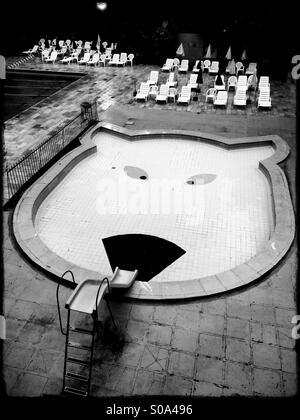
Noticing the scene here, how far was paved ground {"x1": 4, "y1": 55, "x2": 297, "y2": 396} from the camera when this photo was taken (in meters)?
5.46

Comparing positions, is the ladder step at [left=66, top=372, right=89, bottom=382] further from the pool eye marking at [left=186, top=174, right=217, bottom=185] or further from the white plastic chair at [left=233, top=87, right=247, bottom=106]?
the white plastic chair at [left=233, top=87, right=247, bottom=106]

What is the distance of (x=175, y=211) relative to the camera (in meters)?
10.5

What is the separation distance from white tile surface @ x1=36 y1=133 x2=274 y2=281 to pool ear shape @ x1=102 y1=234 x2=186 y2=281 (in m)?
0.19

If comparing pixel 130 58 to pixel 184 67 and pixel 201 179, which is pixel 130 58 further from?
pixel 201 179

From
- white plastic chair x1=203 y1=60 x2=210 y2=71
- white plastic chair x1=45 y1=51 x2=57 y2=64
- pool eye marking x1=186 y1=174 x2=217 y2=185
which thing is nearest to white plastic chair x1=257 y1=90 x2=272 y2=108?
white plastic chair x1=203 y1=60 x2=210 y2=71

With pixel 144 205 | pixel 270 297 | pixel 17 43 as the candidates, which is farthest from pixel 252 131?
pixel 17 43

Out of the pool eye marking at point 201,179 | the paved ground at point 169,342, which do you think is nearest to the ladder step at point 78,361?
the paved ground at point 169,342

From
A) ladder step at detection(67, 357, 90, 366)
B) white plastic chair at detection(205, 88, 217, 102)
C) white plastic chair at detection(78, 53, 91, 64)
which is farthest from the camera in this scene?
white plastic chair at detection(78, 53, 91, 64)

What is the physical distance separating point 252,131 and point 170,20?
16.1 m

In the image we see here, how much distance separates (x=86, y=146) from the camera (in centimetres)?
1342

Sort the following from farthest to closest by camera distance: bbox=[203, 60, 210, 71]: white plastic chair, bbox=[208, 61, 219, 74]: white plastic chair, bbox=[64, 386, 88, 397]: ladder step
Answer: bbox=[203, 60, 210, 71]: white plastic chair → bbox=[208, 61, 219, 74]: white plastic chair → bbox=[64, 386, 88, 397]: ladder step

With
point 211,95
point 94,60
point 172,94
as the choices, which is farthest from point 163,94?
point 94,60

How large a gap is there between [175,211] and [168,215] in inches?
12.1

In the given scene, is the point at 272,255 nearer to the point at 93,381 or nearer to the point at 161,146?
the point at 93,381
